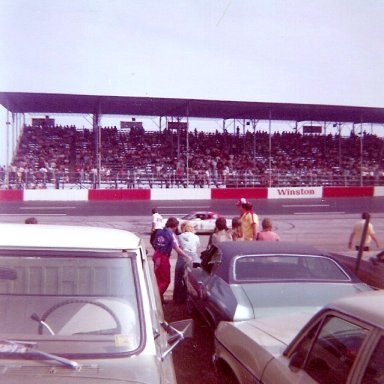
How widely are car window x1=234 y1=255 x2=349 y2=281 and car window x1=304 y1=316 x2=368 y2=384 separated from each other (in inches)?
108

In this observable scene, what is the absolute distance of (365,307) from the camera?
2832 millimetres

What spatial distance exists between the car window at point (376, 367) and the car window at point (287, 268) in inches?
128

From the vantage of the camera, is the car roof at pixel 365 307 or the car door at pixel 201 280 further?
the car door at pixel 201 280

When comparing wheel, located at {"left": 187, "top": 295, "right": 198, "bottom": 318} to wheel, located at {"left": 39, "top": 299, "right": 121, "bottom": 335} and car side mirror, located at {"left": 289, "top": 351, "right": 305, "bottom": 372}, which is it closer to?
car side mirror, located at {"left": 289, "top": 351, "right": 305, "bottom": 372}

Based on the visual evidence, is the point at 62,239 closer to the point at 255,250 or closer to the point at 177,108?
the point at 255,250

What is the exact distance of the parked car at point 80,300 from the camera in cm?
274

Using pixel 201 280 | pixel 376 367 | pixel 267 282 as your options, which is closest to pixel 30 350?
pixel 376 367

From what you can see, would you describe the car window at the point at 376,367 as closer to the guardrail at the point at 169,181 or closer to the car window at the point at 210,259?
the car window at the point at 210,259

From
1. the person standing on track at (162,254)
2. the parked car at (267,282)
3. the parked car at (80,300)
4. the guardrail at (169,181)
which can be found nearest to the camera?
the parked car at (80,300)

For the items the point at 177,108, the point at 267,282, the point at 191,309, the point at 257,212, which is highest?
the point at 177,108

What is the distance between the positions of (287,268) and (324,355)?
10.3 feet

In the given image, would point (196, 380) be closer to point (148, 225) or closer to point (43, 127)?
point (148, 225)

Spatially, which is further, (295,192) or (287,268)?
(295,192)

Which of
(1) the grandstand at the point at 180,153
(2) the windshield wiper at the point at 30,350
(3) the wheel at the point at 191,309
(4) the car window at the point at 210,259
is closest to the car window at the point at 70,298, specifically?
(2) the windshield wiper at the point at 30,350
